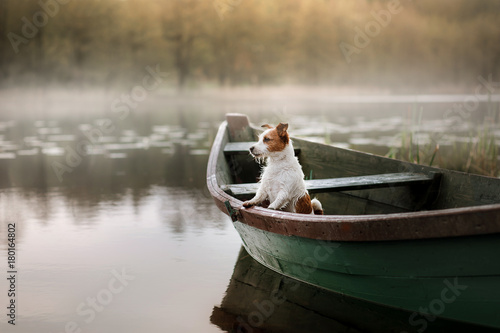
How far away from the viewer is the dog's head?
14.9 feet

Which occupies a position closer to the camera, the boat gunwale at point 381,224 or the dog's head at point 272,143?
the boat gunwale at point 381,224

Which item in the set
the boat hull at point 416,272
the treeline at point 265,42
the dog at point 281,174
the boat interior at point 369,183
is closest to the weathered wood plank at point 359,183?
the boat interior at point 369,183

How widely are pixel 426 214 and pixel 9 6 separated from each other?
4782 cm

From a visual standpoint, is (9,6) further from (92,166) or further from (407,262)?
(407,262)

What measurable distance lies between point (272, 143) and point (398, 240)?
1.37m

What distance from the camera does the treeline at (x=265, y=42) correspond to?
155 feet

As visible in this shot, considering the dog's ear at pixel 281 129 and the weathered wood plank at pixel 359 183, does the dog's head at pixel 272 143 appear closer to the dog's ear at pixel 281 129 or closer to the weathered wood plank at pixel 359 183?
the dog's ear at pixel 281 129

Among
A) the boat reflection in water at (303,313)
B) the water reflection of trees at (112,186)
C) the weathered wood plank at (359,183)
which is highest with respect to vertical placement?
the weathered wood plank at (359,183)

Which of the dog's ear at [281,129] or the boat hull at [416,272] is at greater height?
the dog's ear at [281,129]

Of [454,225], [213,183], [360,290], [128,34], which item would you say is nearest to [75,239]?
[213,183]

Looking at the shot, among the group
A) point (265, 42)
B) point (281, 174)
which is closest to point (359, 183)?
point (281, 174)

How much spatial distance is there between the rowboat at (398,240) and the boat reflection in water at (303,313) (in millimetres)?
110

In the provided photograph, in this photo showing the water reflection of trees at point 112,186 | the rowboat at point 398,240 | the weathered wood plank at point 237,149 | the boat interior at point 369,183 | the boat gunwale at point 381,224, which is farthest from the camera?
the water reflection of trees at point 112,186

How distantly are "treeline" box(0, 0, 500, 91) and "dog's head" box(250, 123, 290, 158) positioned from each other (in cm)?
4409
